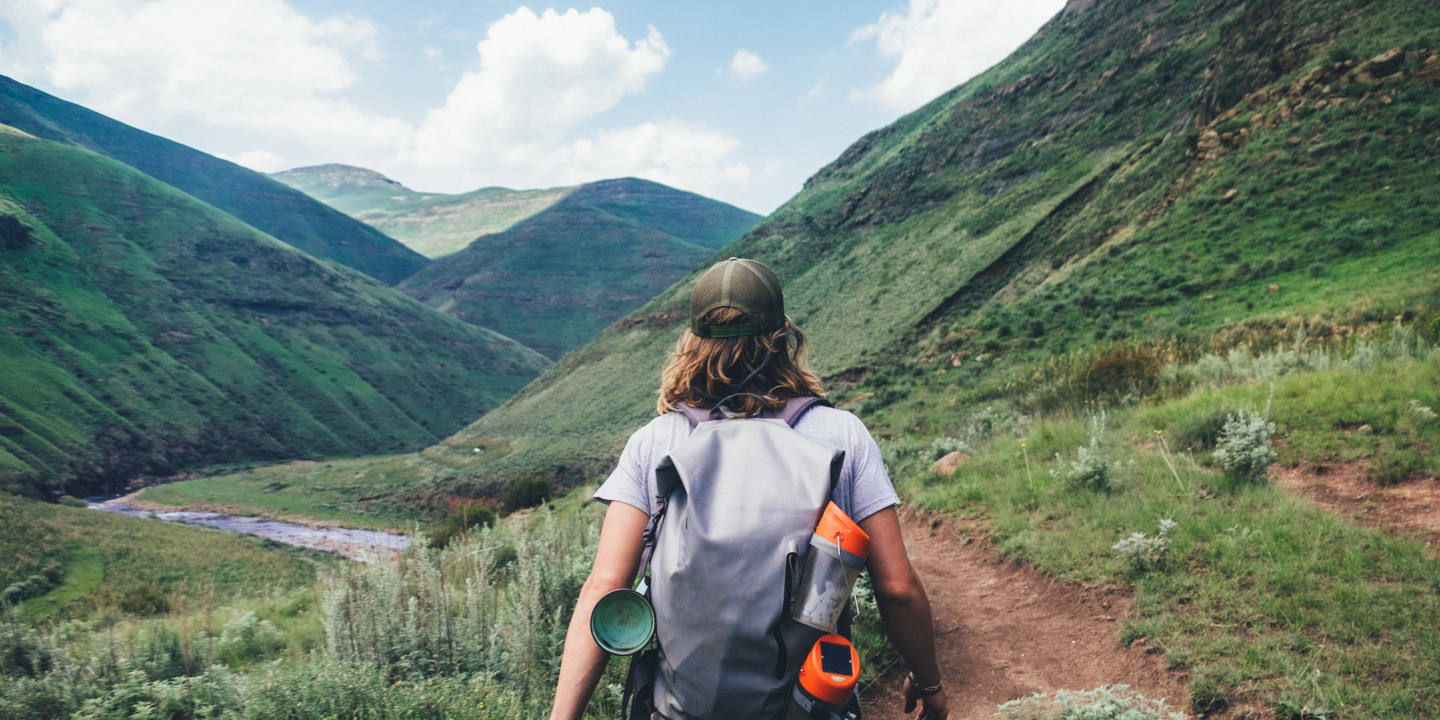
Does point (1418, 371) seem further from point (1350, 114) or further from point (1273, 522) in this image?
point (1350, 114)

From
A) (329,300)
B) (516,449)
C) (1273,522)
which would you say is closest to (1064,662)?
(1273,522)

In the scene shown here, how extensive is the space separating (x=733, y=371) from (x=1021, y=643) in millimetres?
3639

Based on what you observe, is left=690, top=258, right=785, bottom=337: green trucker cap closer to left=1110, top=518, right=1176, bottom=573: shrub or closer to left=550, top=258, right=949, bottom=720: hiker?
left=550, top=258, right=949, bottom=720: hiker

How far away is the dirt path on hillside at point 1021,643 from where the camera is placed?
356cm

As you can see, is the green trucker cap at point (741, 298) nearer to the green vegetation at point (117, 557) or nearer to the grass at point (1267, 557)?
the grass at point (1267, 557)

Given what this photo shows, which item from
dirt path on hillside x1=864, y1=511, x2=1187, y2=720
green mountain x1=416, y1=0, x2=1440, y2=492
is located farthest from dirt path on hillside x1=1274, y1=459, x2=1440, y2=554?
green mountain x1=416, y1=0, x2=1440, y2=492

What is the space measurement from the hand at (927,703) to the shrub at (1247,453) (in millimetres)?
4530

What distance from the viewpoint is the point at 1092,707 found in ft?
9.33

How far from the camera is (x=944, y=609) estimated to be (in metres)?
4.72

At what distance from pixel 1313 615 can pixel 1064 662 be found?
1.27 meters

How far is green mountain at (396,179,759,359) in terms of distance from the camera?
493 feet

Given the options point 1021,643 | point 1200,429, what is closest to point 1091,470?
point 1200,429

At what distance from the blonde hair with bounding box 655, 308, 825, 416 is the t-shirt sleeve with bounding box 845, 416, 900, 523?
20cm

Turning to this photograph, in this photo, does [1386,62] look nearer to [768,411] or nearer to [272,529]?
[768,411]
